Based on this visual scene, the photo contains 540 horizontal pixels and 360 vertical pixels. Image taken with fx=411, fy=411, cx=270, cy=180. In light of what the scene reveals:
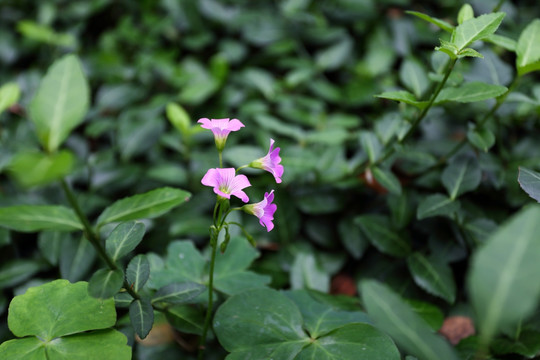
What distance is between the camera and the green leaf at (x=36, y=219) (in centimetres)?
80

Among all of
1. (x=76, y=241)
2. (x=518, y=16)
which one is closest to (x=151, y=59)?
(x=76, y=241)

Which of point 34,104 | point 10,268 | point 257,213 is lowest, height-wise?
point 10,268

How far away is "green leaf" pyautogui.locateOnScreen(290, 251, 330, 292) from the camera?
53.4 inches

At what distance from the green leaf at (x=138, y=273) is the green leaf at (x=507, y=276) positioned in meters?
0.69

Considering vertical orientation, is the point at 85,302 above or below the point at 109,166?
above

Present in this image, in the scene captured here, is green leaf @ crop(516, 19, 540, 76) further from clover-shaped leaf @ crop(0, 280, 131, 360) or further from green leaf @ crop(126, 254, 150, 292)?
clover-shaped leaf @ crop(0, 280, 131, 360)

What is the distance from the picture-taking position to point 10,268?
1.40 meters

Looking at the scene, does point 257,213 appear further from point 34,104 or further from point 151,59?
point 151,59

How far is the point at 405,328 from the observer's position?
0.68 metres

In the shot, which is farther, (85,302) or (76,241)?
(76,241)

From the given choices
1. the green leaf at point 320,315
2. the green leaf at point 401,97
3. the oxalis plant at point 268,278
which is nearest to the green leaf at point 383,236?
the oxalis plant at point 268,278

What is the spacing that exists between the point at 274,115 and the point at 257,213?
1235 millimetres

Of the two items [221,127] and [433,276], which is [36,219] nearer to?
[221,127]

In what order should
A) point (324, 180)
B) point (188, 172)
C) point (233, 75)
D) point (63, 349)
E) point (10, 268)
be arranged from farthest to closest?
1. point (233, 75)
2. point (188, 172)
3. point (324, 180)
4. point (10, 268)
5. point (63, 349)
